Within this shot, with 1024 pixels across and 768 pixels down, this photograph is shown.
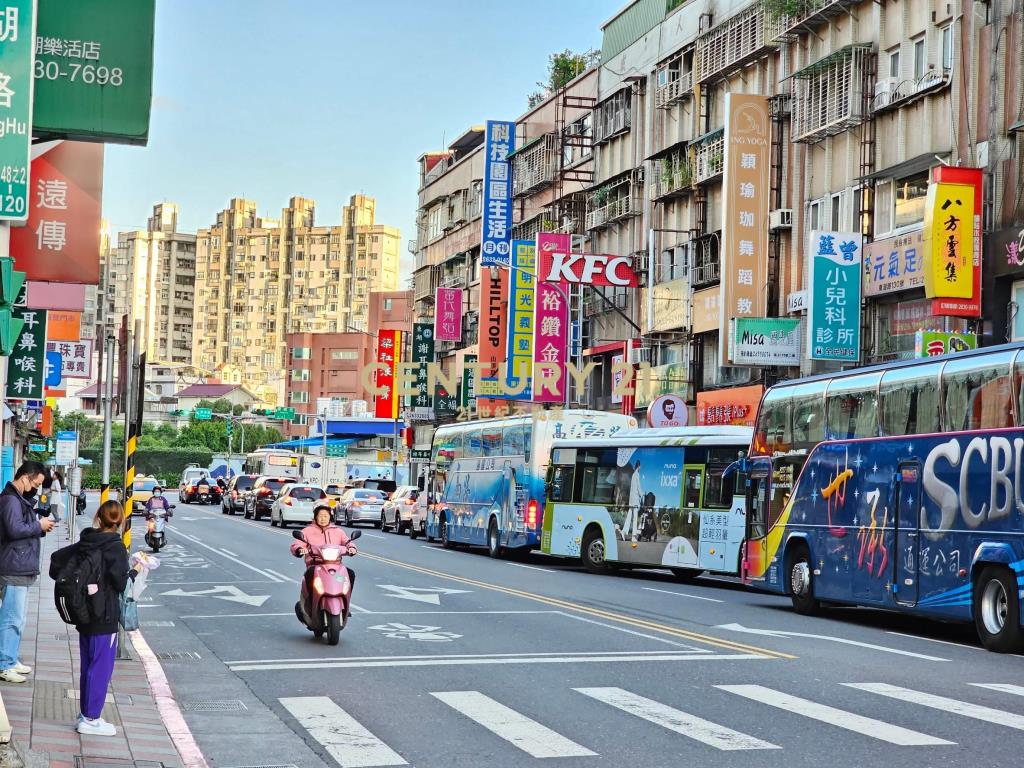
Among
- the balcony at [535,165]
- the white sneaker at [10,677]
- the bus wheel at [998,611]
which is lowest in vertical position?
the white sneaker at [10,677]

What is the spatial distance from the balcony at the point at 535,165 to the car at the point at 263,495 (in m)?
16.3

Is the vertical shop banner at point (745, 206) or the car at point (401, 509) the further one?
the car at point (401, 509)

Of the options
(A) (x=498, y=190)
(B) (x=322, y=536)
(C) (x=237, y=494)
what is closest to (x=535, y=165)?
(A) (x=498, y=190)

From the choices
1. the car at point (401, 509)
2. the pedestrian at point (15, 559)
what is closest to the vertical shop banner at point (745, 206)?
the car at point (401, 509)

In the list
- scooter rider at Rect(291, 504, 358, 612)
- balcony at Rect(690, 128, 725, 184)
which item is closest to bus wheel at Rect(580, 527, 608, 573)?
scooter rider at Rect(291, 504, 358, 612)

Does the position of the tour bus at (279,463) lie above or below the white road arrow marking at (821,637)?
above

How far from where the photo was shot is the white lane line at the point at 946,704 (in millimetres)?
11164

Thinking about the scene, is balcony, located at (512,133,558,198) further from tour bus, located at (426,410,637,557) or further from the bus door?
the bus door

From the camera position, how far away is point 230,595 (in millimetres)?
23250

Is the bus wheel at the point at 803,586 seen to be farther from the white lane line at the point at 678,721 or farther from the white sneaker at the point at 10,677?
the white sneaker at the point at 10,677

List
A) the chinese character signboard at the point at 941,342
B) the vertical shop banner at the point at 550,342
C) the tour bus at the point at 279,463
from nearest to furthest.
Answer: the chinese character signboard at the point at 941,342 < the vertical shop banner at the point at 550,342 < the tour bus at the point at 279,463

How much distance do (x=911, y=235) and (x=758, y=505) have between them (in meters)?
10.9

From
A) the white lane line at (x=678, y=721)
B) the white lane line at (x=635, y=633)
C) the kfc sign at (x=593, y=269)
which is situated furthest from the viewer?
the kfc sign at (x=593, y=269)

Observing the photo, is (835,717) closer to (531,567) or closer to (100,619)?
(100,619)
